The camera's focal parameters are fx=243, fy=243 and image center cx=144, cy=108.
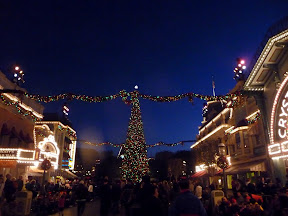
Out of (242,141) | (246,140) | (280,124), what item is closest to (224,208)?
(280,124)

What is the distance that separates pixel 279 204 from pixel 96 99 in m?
15.2

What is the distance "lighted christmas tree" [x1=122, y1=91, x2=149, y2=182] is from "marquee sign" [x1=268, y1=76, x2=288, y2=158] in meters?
18.2

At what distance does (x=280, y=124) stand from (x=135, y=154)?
19.6m

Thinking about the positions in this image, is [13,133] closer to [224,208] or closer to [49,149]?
[49,149]

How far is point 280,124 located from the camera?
15.0 metres

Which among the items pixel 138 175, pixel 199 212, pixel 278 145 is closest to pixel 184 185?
pixel 199 212

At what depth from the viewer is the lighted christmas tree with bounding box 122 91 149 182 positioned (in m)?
31.0

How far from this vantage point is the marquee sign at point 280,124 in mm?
14273

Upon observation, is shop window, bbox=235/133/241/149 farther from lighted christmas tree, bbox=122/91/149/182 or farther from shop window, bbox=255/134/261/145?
lighted christmas tree, bbox=122/91/149/182

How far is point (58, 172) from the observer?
44969mm

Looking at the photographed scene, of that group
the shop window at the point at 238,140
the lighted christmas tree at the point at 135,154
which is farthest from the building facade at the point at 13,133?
the shop window at the point at 238,140

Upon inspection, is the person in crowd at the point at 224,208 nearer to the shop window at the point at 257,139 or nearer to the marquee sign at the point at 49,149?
the shop window at the point at 257,139

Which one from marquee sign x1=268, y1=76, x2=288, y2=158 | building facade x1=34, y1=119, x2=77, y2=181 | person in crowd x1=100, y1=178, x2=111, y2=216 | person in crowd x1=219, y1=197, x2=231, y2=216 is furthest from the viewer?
building facade x1=34, y1=119, x2=77, y2=181

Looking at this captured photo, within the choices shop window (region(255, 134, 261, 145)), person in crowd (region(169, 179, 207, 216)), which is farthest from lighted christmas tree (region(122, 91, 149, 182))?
person in crowd (region(169, 179, 207, 216))
